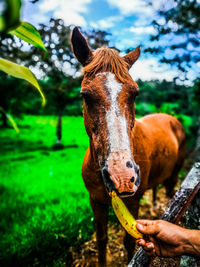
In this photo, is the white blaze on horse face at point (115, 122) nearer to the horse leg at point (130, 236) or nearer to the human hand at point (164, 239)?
the human hand at point (164, 239)

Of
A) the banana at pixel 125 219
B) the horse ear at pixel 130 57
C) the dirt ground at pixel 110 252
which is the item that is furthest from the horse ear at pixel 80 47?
the dirt ground at pixel 110 252

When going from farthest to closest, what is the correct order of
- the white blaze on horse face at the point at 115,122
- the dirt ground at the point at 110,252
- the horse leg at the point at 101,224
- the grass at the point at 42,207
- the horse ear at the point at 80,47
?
the grass at the point at 42,207 < the dirt ground at the point at 110,252 < the horse leg at the point at 101,224 < the horse ear at the point at 80,47 < the white blaze on horse face at the point at 115,122

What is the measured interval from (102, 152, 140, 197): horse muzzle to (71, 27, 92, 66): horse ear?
3.81 feet

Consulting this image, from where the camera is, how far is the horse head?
113cm

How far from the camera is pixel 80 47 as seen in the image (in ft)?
5.82

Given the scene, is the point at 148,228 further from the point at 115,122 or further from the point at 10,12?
the point at 10,12

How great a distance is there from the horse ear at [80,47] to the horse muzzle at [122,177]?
116cm

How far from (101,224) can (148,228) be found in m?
1.35

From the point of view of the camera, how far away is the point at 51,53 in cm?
342

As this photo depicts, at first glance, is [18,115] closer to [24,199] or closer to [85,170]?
[24,199]

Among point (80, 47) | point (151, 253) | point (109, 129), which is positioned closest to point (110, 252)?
point (151, 253)

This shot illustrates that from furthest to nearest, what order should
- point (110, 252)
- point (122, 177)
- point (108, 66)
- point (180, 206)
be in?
point (110, 252)
point (108, 66)
point (180, 206)
point (122, 177)

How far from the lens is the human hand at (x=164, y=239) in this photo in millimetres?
1092

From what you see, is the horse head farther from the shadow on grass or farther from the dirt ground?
the shadow on grass
